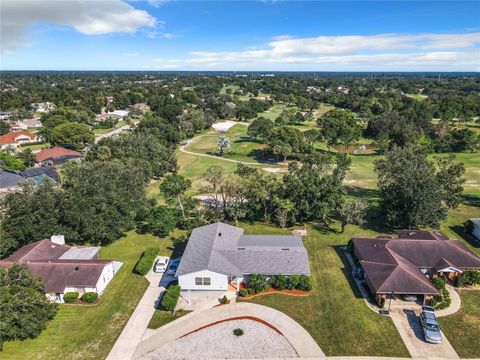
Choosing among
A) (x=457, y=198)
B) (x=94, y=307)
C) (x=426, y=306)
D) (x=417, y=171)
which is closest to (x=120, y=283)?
(x=94, y=307)

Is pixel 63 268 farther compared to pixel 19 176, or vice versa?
pixel 19 176

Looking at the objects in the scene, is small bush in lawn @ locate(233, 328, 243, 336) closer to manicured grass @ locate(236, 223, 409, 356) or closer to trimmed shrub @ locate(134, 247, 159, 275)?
manicured grass @ locate(236, 223, 409, 356)

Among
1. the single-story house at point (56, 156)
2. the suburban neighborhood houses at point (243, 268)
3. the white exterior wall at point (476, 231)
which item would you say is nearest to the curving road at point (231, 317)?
the suburban neighborhood houses at point (243, 268)

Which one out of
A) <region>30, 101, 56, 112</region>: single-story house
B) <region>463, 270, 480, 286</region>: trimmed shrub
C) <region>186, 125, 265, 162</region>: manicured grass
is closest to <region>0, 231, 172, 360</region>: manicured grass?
<region>463, 270, 480, 286</region>: trimmed shrub

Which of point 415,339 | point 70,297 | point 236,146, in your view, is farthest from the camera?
point 236,146

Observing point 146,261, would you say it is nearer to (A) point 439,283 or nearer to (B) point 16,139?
(A) point 439,283

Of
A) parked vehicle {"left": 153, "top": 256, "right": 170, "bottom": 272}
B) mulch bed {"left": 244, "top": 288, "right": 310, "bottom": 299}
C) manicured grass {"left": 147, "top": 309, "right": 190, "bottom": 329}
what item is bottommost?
parked vehicle {"left": 153, "top": 256, "right": 170, "bottom": 272}

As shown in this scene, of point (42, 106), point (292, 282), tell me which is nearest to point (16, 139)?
point (42, 106)
